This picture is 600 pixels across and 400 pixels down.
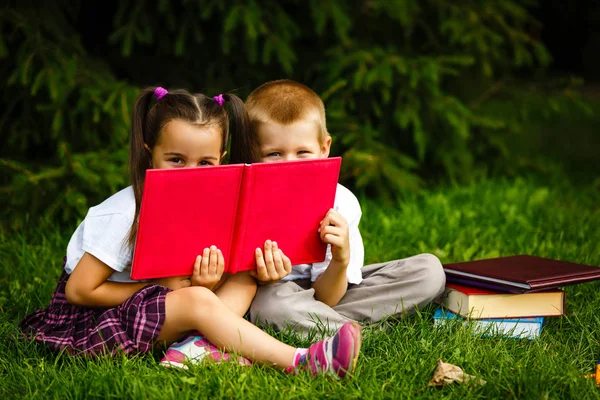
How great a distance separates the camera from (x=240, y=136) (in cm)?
272

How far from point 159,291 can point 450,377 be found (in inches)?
38.4

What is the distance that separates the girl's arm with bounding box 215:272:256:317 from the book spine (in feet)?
0.45

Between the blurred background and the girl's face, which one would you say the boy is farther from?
the blurred background

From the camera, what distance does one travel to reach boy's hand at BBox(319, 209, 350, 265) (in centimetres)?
257

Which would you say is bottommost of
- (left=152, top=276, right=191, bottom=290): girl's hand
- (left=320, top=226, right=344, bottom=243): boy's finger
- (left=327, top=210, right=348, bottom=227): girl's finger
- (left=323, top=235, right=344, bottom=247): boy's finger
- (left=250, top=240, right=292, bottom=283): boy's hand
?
(left=152, top=276, right=191, bottom=290): girl's hand

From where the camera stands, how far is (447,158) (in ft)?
17.4

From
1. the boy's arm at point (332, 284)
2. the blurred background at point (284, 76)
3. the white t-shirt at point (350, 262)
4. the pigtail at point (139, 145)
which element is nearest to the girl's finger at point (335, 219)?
the boy's arm at point (332, 284)

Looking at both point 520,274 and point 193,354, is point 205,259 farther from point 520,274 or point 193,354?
point 520,274

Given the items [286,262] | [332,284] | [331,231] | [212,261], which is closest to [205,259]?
[212,261]

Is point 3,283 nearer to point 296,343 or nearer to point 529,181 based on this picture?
point 296,343

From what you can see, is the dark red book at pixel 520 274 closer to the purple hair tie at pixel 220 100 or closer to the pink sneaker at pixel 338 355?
the pink sneaker at pixel 338 355

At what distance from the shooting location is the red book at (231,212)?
7.61 feet

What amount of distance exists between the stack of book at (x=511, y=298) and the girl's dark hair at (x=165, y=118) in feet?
3.42

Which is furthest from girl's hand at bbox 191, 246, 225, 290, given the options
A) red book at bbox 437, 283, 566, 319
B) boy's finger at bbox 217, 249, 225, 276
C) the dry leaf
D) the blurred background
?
the blurred background
